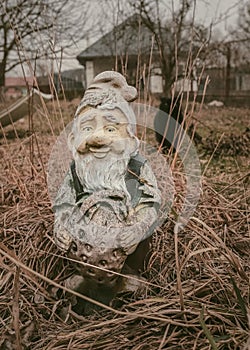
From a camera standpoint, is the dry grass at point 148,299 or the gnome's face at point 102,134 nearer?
the dry grass at point 148,299

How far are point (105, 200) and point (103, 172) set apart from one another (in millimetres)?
88

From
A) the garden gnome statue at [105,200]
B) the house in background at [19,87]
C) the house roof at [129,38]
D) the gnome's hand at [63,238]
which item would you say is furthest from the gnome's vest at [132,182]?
the house roof at [129,38]

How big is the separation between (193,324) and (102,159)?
0.50 meters

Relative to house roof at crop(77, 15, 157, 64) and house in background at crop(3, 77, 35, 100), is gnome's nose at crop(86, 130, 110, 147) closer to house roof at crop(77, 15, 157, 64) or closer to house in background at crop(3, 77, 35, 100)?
house in background at crop(3, 77, 35, 100)

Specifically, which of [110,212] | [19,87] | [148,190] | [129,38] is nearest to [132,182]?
[148,190]

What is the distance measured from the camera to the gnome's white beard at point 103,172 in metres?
1.41

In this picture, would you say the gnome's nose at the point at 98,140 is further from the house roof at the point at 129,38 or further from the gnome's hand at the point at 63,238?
the house roof at the point at 129,38

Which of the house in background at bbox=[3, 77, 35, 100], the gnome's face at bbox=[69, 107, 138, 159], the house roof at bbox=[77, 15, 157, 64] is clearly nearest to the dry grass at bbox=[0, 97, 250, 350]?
the gnome's face at bbox=[69, 107, 138, 159]

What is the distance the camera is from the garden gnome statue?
1.32 metres

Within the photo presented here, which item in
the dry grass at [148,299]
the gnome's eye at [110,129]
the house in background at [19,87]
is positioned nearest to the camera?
the dry grass at [148,299]

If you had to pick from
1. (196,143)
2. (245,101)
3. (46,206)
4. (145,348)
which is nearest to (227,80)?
(245,101)

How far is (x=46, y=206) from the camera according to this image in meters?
2.10

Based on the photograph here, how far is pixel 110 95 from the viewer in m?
1.46

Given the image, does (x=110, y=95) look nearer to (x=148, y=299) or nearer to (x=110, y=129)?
(x=110, y=129)
